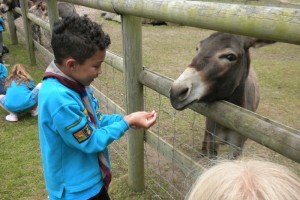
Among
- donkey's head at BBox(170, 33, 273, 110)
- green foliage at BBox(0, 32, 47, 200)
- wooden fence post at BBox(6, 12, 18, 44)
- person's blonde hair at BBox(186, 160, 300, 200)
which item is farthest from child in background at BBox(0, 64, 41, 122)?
wooden fence post at BBox(6, 12, 18, 44)

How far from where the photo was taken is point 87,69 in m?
1.90

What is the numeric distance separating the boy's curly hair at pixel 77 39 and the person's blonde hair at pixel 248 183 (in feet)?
3.49

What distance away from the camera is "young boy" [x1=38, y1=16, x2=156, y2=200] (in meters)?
1.84

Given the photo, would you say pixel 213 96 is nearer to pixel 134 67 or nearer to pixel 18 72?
pixel 134 67

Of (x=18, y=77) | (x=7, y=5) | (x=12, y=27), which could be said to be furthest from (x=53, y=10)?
(x=12, y=27)

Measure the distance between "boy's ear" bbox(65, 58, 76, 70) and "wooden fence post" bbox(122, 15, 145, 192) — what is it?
730 mm

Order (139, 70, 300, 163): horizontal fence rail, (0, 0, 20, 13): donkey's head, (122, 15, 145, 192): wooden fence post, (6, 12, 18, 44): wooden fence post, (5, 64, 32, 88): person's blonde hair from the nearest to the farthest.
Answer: (139, 70, 300, 163): horizontal fence rail, (122, 15, 145, 192): wooden fence post, (5, 64, 32, 88): person's blonde hair, (0, 0, 20, 13): donkey's head, (6, 12, 18, 44): wooden fence post

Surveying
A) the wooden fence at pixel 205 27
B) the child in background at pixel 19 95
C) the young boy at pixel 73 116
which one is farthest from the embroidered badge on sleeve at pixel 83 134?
the child in background at pixel 19 95

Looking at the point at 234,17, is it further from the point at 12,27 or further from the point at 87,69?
the point at 12,27

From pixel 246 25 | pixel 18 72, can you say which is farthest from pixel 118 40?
pixel 246 25

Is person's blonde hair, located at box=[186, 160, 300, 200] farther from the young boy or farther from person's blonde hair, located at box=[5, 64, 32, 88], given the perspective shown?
person's blonde hair, located at box=[5, 64, 32, 88]

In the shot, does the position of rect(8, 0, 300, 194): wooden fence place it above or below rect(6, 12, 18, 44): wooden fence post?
above

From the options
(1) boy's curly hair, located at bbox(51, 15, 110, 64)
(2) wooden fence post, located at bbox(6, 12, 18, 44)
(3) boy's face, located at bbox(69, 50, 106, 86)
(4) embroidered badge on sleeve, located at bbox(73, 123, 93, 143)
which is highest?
(1) boy's curly hair, located at bbox(51, 15, 110, 64)

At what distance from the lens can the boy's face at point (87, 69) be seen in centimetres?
188
